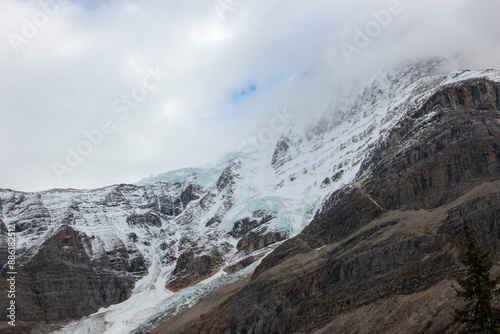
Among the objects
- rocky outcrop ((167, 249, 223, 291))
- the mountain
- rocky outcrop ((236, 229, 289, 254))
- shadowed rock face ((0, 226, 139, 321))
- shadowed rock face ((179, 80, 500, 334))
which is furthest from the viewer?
rocky outcrop ((167, 249, 223, 291))

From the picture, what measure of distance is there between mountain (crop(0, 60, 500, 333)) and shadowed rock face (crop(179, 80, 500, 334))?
0.77 ft

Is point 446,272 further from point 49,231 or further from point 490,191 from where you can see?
point 49,231

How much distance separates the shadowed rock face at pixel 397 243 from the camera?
180 ft

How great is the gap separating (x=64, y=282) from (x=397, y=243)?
342 feet

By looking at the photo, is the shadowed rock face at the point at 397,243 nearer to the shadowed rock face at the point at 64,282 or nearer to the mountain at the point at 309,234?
the mountain at the point at 309,234

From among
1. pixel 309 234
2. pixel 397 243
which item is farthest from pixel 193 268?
pixel 397 243

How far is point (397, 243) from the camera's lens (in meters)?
63.5

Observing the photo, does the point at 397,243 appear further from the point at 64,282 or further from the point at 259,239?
the point at 64,282

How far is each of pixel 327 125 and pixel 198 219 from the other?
6289cm

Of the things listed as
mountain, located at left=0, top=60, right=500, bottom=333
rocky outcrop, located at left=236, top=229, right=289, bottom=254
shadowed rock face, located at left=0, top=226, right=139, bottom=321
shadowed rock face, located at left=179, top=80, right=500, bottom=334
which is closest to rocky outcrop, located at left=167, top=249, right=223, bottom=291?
mountain, located at left=0, top=60, right=500, bottom=333

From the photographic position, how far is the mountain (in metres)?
61.4

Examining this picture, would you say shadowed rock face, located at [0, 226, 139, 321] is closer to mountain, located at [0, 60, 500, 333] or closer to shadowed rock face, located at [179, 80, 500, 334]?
mountain, located at [0, 60, 500, 333]

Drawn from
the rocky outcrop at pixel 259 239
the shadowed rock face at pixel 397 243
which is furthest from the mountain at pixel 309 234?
the rocky outcrop at pixel 259 239

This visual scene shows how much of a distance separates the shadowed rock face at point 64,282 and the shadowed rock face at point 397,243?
6007cm
